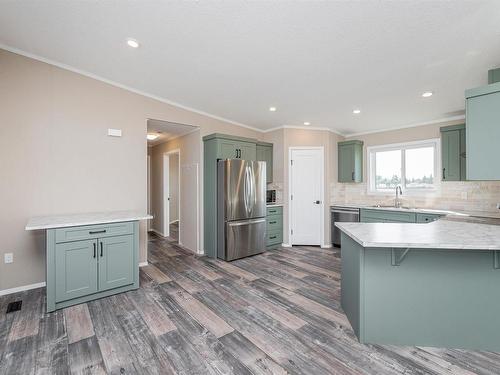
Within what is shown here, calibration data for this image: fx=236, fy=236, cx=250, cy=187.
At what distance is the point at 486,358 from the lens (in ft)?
5.78

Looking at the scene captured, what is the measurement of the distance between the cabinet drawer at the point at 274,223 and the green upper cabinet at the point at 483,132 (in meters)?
3.19

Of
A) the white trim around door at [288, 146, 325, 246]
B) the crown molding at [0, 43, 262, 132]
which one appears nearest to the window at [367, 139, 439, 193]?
the white trim around door at [288, 146, 325, 246]

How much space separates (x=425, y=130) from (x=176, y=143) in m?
4.97

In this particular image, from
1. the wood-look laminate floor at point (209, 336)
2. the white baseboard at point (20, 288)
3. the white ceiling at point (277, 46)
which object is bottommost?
the wood-look laminate floor at point (209, 336)

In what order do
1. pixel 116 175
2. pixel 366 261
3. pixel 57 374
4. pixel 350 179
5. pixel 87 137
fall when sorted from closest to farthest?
pixel 57 374 → pixel 366 261 → pixel 87 137 → pixel 116 175 → pixel 350 179

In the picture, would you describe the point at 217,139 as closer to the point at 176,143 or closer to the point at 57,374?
the point at 176,143

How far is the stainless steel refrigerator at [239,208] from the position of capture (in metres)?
4.00

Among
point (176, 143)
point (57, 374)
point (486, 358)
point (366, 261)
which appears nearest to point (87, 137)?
point (176, 143)

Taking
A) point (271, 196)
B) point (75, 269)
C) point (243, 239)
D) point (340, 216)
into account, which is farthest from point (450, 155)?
point (75, 269)

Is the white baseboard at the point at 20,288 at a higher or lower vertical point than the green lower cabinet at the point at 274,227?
lower

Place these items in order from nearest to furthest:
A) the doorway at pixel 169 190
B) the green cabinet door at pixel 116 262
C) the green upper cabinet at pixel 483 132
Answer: the green upper cabinet at pixel 483 132
the green cabinet door at pixel 116 262
the doorway at pixel 169 190

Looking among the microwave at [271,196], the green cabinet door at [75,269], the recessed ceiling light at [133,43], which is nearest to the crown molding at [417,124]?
the microwave at [271,196]

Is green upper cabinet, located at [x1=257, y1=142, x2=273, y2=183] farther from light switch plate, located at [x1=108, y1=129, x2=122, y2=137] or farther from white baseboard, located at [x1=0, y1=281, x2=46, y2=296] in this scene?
white baseboard, located at [x1=0, y1=281, x2=46, y2=296]

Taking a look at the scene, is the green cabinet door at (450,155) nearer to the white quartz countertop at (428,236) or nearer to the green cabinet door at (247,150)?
the white quartz countertop at (428,236)
